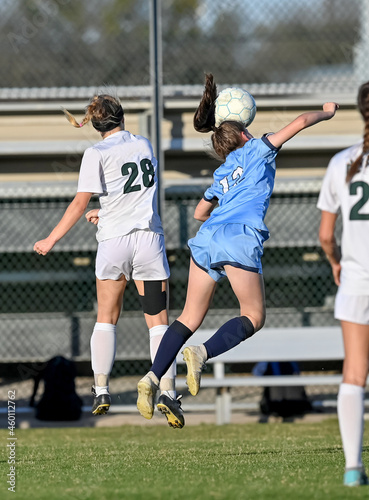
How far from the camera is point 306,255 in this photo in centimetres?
1136

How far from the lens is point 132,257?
533 centimetres

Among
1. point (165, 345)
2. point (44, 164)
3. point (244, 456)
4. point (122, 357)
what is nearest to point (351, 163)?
point (165, 345)

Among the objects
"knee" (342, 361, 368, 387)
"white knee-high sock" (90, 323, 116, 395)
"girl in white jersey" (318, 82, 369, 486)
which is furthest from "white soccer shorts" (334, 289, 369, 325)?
"white knee-high sock" (90, 323, 116, 395)

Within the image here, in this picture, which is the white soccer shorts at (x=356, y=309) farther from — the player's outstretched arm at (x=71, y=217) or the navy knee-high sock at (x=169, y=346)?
the player's outstretched arm at (x=71, y=217)

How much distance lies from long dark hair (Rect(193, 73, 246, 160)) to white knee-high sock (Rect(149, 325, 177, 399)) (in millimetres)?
1154

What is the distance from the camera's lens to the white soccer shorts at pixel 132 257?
5297 millimetres

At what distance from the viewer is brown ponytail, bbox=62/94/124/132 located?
5352mm

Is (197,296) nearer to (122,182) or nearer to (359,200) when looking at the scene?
(122,182)

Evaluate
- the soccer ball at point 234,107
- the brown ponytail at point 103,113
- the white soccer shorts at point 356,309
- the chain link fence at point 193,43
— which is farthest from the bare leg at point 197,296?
the chain link fence at point 193,43

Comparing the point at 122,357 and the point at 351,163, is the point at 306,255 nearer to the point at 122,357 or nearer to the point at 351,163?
the point at 122,357

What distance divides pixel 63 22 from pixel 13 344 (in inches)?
162

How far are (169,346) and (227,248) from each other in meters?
0.68

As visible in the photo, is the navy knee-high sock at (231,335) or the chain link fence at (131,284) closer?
the navy knee-high sock at (231,335)

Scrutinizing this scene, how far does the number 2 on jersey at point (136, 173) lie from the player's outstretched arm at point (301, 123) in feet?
2.89
